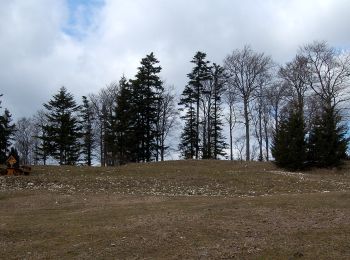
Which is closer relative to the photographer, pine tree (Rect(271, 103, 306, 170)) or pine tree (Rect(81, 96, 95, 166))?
pine tree (Rect(271, 103, 306, 170))

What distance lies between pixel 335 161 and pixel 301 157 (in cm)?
263

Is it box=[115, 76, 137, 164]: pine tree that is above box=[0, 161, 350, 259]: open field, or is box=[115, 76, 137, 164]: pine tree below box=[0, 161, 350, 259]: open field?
above

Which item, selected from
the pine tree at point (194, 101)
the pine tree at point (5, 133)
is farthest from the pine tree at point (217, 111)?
the pine tree at point (5, 133)

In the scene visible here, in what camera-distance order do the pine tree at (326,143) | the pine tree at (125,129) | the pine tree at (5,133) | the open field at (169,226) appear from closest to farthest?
1. the open field at (169,226)
2. the pine tree at (326,143)
3. the pine tree at (5,133)
4. the pine tree at (125,129)

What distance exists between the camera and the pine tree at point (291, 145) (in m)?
35.6

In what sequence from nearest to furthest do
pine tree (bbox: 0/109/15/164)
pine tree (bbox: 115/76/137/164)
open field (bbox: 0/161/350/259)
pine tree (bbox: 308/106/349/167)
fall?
open field (bbox: 0/161/350/259) → pine tree (bbox: 308/106/349/167) → pine tree (bbox: 0/109/15/164) → pine tree (bbox: 115/76/137/164)

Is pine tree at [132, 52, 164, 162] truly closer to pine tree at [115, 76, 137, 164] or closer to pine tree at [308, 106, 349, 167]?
pine tree at [115, 76, 137, 164]

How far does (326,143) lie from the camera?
3575cm

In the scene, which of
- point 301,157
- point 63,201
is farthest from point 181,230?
point 301,157

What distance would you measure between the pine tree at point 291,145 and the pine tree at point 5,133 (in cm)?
2567

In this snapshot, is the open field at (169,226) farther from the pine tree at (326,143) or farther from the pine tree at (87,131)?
the pine tree at (87,131)

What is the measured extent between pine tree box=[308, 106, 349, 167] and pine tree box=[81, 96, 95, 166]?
102 ft

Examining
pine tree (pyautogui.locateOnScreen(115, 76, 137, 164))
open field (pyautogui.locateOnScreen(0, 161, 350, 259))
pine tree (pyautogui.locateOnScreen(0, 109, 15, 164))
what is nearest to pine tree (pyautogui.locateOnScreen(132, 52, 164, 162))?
pine tree (pyautogui.locateOnScreen(115, 76, 137, 164))

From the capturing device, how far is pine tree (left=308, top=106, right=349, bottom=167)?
3550 cm
